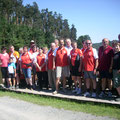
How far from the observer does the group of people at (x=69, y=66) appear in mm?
5973

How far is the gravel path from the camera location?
463 cm

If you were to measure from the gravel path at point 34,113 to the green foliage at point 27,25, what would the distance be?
102 feet

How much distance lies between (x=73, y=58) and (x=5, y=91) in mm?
3980

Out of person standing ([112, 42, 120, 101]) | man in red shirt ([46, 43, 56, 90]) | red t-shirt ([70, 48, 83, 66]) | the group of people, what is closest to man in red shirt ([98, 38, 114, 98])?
the group of people

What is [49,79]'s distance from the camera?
7.70 meters

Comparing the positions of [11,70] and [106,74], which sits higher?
[11,70]

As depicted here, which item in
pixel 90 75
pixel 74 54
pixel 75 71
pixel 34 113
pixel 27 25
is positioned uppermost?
pixel 27 25

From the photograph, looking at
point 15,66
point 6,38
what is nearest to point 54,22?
point 6,38

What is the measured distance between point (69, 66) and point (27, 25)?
2217 inches

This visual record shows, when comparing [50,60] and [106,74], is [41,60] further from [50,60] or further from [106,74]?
[106,74]

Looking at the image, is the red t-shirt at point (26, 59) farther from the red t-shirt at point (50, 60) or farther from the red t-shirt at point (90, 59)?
the red t-shirt at point (90, 59)

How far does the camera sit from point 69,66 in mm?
7207

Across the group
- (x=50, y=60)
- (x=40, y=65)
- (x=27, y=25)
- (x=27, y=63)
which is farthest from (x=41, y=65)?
(x=27, y=25)

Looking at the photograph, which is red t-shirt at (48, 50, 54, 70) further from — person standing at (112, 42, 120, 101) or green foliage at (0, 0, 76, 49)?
green foliage at (0, 0, 76, 49)
